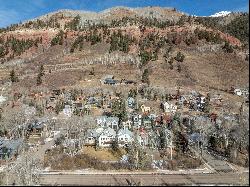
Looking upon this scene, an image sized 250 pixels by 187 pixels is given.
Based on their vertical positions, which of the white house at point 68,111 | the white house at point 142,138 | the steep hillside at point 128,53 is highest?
the steep hillside at point 128,53

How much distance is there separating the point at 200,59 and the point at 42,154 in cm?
8320

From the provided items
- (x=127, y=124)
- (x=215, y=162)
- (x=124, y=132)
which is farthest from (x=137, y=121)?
(x=215, y=162)

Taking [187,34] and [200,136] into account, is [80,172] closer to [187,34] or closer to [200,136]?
[200,136]

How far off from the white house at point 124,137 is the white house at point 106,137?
3.22ft

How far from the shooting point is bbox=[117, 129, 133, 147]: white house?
70.1 metres

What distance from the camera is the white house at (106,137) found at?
7031 centimetres

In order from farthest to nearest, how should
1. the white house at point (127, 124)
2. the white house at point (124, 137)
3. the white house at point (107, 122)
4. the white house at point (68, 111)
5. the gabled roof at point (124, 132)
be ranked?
the white house at point (68, 111)
the white house at point (107, 122)
the white house at point (127, 124)
the gabled roof at point (124, 132)
the white house at point (124, 137)

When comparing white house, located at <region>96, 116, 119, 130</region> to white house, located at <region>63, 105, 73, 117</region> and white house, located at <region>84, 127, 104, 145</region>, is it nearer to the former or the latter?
white house, located at <region>84, 127, 104, 145</region>

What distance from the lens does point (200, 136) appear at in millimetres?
72500

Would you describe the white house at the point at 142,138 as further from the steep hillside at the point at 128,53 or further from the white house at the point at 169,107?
the steep hillside at the point at 128,53

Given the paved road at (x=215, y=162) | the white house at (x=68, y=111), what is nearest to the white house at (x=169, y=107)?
the white house at (x=68, y=111)

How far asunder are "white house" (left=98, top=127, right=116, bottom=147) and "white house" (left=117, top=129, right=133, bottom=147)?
980mm

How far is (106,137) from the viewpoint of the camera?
237 ft

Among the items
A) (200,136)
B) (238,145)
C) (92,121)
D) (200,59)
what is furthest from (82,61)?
(238,145)
